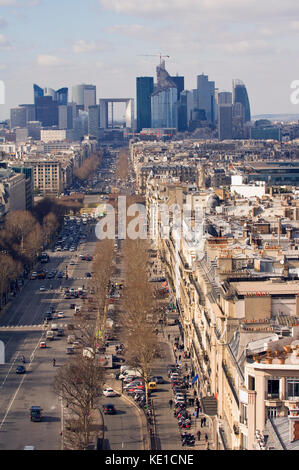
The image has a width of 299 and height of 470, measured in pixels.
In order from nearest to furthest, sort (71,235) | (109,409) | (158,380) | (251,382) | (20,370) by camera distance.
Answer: (251,382)
(109,409)
(158,380)
(20,370)
(71,235)

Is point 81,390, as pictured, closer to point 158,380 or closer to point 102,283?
point 158,380

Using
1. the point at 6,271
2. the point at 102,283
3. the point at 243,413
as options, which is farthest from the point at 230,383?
the point at 6,271

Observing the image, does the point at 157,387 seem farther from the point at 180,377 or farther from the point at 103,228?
the point at 103,228

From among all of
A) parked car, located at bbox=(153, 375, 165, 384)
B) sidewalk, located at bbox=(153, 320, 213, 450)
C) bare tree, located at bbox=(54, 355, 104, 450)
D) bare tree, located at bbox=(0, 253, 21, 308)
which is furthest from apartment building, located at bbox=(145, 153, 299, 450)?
bare tree, located at bbox=(0, 253, 21, 308)

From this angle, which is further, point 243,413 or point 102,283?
point 102,283

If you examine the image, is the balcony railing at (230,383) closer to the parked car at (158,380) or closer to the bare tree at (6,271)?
the parked car at (158,380)
